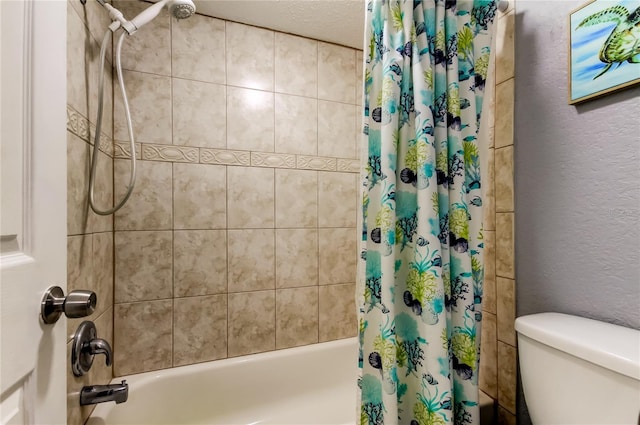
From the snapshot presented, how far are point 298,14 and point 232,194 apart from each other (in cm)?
98

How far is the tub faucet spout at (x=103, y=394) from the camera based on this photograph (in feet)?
3.12

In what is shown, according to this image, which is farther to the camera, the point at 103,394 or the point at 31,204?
the point at 103,394

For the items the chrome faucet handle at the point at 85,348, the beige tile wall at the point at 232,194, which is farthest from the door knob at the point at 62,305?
the beige tile wall at the point at 232,194

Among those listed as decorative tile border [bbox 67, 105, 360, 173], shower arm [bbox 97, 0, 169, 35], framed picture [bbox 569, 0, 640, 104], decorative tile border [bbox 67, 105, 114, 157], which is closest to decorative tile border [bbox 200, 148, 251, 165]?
decorative tile border [bbox 67, 105, 360, 173]

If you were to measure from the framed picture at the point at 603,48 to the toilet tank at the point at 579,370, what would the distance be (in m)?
0.60

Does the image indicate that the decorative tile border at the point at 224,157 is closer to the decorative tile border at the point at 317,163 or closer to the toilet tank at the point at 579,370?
the decorative tile border at the point at 317,163

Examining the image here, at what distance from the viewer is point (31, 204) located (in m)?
0.45

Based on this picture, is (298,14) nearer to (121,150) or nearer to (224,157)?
(224,157)

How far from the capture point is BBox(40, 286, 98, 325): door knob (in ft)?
1.58

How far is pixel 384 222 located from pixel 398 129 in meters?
0.29

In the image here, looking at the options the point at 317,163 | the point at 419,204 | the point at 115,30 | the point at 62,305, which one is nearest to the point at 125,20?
the point at 115,30

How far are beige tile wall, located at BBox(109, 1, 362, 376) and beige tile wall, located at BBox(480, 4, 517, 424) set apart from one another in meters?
0.84

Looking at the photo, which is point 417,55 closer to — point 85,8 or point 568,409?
point 568,409

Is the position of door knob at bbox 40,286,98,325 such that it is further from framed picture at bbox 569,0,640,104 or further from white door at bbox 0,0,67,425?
framed picture at bbox 569,0,640,104
